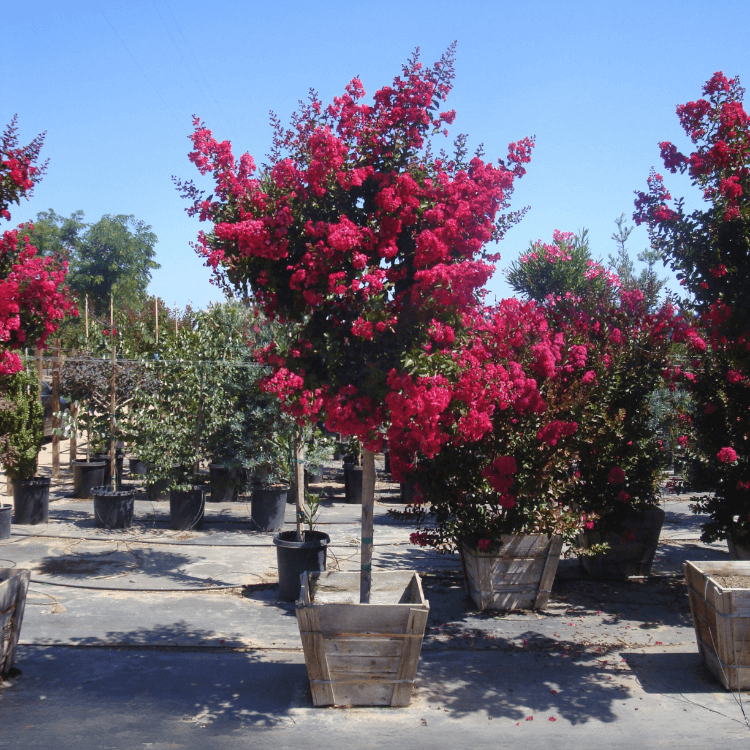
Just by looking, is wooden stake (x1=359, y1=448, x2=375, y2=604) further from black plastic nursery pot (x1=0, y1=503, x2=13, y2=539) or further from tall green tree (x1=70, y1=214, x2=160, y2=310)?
tall green tree (x1=70, y1=214, x2=160, y2=310)

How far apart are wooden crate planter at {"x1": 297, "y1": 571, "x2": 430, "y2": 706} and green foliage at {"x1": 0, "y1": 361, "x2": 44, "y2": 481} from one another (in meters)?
6.43

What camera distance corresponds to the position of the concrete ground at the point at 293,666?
12.6 feet

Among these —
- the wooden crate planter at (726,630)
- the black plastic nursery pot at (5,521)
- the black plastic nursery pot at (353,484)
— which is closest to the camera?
the wooden crate planter at (726,630)

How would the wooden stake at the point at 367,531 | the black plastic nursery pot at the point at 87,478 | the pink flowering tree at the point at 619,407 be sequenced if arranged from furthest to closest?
1. the black plastic nursery pot at the point at 87,478
2. the pink flowering tree at the point at 619,407
3. the wooden stake at the point at 367,531

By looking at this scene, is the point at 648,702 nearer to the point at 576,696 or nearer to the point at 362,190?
the point at 576,696

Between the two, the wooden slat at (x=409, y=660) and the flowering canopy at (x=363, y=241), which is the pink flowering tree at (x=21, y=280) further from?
the wooden slat at (x=409, y=660)

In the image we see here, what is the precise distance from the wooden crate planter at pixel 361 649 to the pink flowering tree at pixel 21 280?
364cm

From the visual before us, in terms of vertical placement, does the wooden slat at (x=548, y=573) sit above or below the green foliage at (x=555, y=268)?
below

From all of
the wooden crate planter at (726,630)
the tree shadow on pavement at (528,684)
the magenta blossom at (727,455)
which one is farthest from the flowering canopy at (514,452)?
the wooden crate planter at (726,630)

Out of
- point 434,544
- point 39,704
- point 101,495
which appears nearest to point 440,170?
point 434,544

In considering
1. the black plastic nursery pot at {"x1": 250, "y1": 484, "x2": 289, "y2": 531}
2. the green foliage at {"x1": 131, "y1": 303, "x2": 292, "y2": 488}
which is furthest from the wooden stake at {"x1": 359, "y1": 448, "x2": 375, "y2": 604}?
the green foliage at {"x1": 131, "y1": 303, "x2": 292, "y2": 488}

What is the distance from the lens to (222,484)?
11.6 metres

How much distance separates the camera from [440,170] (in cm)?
423

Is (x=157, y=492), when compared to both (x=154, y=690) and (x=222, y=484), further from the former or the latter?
(x=154, y=690)
